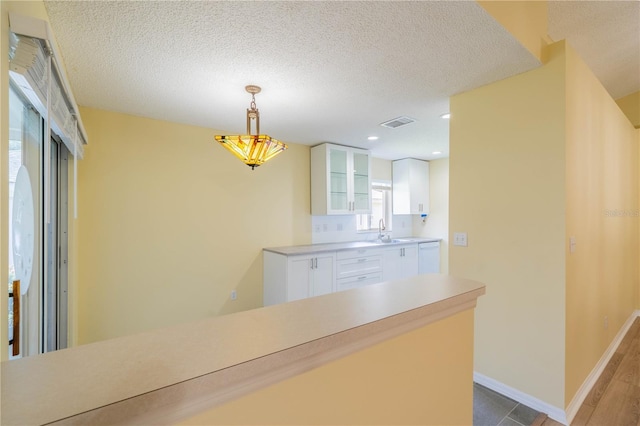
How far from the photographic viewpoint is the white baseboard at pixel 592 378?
193 centimetres

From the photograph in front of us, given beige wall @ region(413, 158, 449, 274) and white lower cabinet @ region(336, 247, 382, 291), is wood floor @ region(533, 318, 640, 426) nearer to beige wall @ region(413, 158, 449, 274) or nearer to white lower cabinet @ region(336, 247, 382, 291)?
white lower cabinet @ region(336, 247, 382, 291)

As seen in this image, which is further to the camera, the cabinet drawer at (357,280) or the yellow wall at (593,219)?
the cabinet drawer at (357,280)

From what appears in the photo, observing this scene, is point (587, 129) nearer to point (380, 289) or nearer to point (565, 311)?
point (565, 311)

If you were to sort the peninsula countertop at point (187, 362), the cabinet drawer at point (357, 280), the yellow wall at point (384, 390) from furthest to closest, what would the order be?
the cabinet drawer at point (357, 280) → the yellow wall at point (384, 390) → the peninsula countertop at point (187, 362)

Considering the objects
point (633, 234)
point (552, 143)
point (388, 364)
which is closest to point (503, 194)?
point (552, 143)

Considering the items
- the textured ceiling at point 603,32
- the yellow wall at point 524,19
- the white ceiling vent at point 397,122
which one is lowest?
the white ceiling vent at point 397,122

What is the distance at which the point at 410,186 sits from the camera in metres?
5.12

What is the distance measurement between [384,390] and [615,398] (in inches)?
95.7

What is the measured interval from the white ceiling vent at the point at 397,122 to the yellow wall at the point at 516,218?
0.67 m

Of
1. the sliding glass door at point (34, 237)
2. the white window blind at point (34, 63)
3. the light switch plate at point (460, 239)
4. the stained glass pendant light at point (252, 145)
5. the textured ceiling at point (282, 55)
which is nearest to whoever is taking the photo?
the white window blind at point (34, 63)

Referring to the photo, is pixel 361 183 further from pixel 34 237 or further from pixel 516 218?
pixel 34 237

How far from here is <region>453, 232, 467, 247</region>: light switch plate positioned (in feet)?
7.71

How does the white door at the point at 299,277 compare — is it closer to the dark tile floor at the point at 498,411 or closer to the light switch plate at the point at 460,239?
the light switch plate at the point at 460,239

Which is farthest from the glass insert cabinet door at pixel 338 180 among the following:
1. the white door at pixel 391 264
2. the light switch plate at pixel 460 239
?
the light switch plate at pixel 460 239
